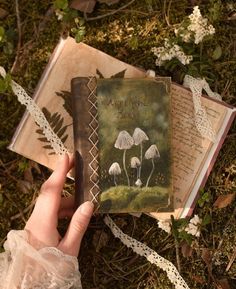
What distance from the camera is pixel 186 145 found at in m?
2.15

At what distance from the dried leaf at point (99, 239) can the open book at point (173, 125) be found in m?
0.23

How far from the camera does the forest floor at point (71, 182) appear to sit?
2.18 meters

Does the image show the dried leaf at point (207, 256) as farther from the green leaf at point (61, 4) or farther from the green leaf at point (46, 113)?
the green leaf at point (61, 4)

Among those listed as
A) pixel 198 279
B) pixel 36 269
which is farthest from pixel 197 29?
pixel 36 269

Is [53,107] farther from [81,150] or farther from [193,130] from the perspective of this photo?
[193,130]

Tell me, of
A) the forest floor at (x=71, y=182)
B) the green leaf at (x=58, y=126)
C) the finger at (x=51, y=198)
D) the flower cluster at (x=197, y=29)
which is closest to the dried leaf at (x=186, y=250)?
the forest floor at (x=71, y=182)

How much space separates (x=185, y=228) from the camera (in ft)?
7.01

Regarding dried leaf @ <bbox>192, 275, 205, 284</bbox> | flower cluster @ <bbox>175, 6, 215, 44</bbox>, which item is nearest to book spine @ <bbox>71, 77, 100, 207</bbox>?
flower cluster @ <bbox>175, 6, 215, 44</bbox>

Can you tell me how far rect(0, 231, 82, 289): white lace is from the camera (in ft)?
6.24

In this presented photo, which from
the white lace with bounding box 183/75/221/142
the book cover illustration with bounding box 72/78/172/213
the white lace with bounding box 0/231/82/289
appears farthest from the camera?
the white lace with bounding box 183/75/221/142

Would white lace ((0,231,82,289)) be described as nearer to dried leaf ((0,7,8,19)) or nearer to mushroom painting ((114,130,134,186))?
mushroom painting ((114,130,134,186))

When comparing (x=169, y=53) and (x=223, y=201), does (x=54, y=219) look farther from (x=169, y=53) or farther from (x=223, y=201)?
(x=169, y=53)

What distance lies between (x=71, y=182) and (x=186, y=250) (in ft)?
1.78

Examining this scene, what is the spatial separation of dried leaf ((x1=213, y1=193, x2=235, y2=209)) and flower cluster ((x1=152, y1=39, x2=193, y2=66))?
56cm
